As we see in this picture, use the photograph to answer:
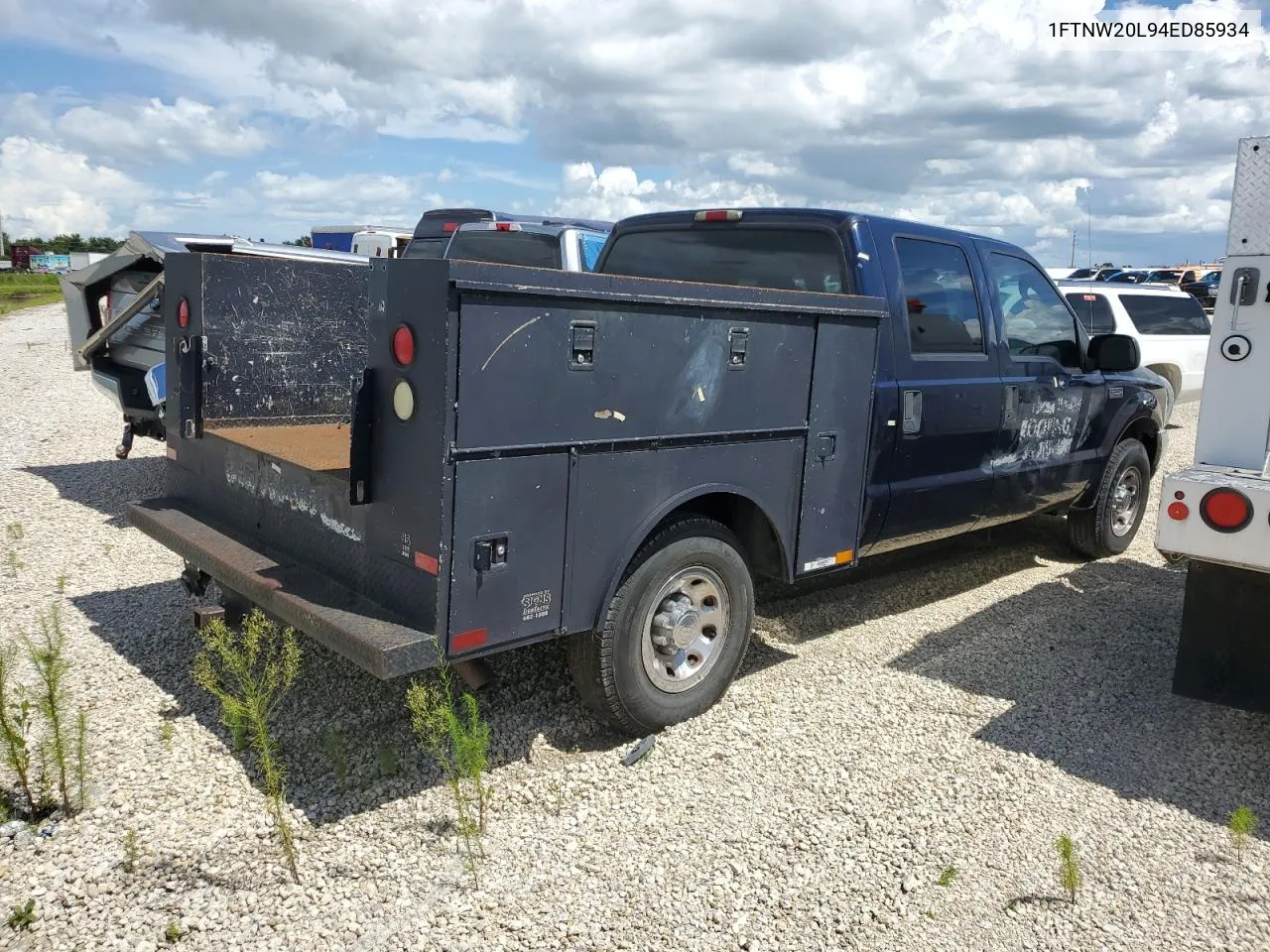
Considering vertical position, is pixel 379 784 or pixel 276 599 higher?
pixel 276 599

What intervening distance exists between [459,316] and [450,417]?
0.31 m

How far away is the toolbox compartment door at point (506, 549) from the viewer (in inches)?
132

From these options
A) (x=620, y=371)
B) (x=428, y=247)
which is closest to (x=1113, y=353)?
(x=620, y=371)

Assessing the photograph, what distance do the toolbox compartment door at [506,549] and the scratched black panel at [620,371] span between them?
0.11m

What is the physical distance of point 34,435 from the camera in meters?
10.6

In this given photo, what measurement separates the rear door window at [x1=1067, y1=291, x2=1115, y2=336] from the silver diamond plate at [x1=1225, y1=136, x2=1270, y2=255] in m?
7.98

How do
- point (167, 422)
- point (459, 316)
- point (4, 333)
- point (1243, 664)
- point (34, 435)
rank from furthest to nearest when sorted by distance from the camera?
point (4, 333) → point (34, 435) → point (167, 422) → point (1243, 664) → point (459, 316)

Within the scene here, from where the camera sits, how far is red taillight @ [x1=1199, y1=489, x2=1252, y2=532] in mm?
3932

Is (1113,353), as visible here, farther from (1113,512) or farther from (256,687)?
(256,687)

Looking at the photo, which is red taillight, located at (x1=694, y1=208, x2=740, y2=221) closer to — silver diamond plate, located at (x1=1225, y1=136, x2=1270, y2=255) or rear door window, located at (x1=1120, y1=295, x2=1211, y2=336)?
silver diamond plate, located at (x1=1225, y1=136, x2=1270, y2=255)

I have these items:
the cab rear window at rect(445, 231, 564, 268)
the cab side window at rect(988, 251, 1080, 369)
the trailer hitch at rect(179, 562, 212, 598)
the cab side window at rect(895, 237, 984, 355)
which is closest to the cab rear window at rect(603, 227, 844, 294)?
the cab side window at rect(895, 237, 984, 355)

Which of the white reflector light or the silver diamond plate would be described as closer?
the white reflector light

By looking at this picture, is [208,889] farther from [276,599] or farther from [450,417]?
[450,417]

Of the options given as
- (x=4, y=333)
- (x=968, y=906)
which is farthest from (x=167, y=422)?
(x=4, y=333)
